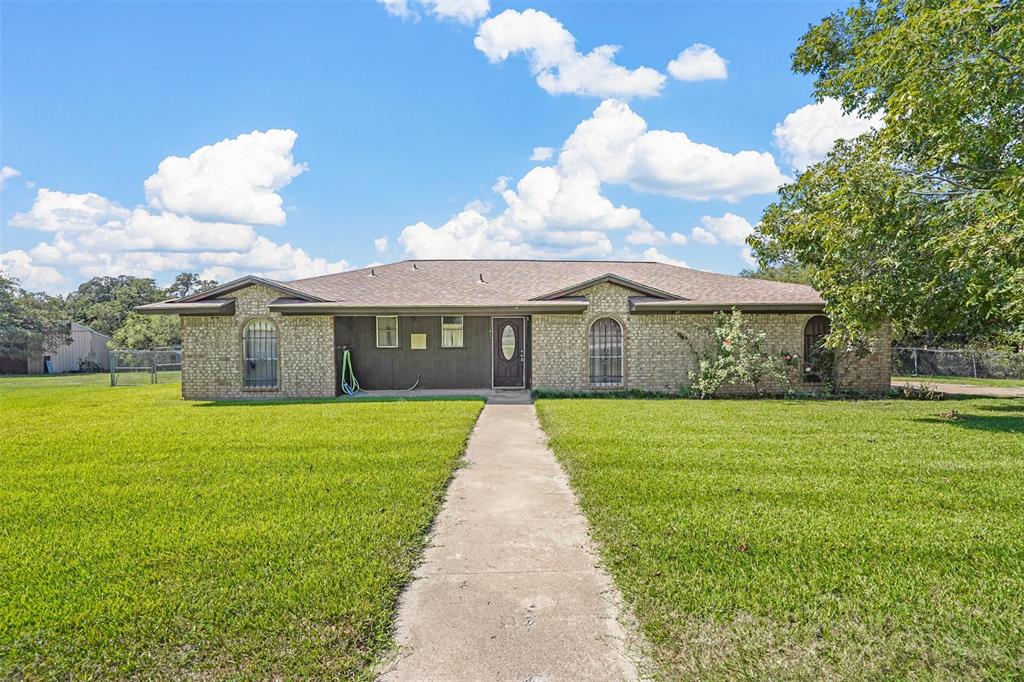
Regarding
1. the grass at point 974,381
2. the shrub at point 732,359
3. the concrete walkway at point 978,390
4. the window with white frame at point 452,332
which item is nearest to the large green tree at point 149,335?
the window with white frame at point 452,332

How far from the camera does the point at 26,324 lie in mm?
35156

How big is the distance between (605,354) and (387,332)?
611cm

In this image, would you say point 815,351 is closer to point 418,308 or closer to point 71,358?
point 418,308

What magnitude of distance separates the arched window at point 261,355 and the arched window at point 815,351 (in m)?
13.8

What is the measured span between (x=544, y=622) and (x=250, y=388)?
1351cm

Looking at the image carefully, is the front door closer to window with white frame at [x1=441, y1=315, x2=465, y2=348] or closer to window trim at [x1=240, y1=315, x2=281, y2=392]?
window with white frame at [x1=441, y1=315, x2=465, y2=348]

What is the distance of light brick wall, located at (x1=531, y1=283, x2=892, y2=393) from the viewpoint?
Result: 14.8 meters

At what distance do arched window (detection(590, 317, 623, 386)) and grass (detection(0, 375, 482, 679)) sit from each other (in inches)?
267

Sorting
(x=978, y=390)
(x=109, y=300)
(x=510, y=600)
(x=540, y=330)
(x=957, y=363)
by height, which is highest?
(x=109, y=300)

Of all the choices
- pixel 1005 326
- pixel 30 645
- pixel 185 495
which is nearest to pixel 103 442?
pixel 185 495

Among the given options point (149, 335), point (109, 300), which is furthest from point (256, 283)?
point (109, 300)

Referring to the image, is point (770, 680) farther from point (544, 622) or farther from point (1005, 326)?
point (1005, 326)

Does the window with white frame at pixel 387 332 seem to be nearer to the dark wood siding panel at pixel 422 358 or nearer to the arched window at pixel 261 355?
the dark wood siding panel at pixel 422 358

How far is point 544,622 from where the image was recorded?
3.26 metres
